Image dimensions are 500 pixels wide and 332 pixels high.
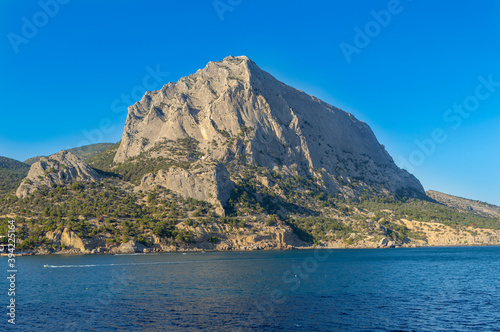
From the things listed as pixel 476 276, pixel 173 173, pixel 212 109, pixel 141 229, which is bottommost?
pixel 476 276

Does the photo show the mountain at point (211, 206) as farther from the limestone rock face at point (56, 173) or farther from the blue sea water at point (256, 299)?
A: the blue sea water at point (256, 299)

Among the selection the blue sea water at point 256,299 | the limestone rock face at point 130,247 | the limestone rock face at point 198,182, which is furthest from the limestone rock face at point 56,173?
the blue sea water at point 256,299

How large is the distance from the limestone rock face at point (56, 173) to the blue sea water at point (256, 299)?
7971cm

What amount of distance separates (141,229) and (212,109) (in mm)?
85222

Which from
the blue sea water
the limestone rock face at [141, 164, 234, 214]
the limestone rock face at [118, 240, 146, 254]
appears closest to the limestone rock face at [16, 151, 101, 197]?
the limestone rock face at [141, 164, 234, 214]

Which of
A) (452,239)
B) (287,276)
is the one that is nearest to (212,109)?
(452,239)

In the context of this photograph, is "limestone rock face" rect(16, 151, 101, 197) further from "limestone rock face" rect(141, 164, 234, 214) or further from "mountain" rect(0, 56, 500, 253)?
"limestone rock face" rect(141, 164, 234, 214)

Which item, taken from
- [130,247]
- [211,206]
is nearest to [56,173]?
[130,247]

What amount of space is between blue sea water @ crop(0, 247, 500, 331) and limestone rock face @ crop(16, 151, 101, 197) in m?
79.7

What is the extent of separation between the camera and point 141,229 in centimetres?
12838

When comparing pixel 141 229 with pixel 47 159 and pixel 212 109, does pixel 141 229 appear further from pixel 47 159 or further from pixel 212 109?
pixel 212 109

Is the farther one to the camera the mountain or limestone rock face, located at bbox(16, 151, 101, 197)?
limestone rock face, located at bbox(16, 151, 101, 197)

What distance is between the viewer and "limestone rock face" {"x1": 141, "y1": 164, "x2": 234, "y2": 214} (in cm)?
15250

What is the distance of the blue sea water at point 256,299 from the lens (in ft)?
Result: 115
